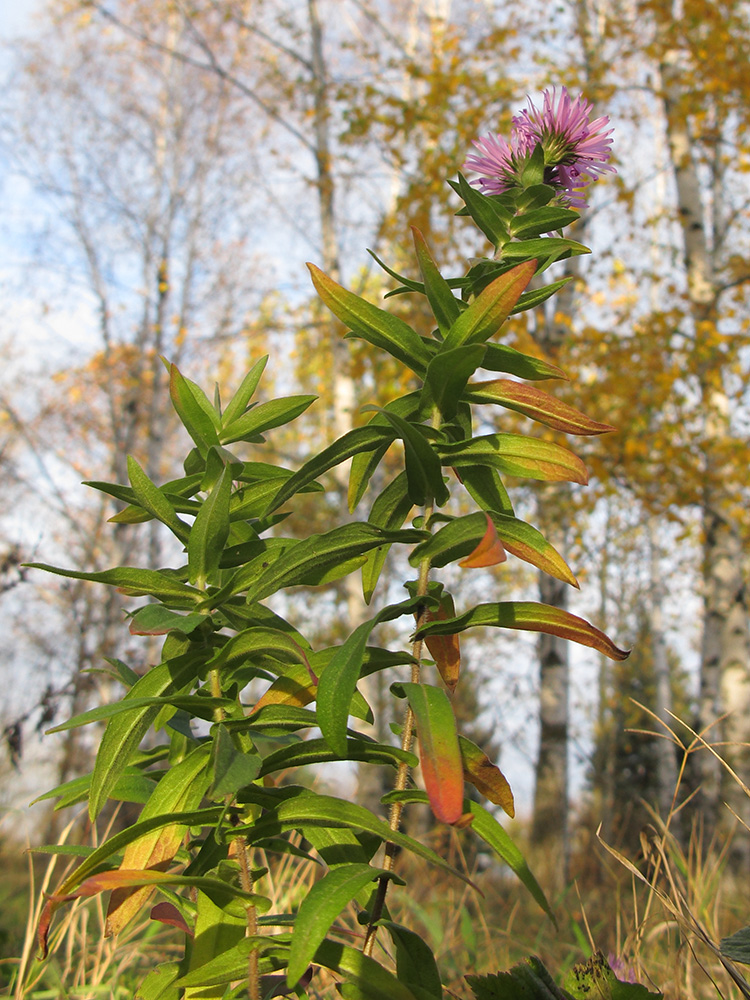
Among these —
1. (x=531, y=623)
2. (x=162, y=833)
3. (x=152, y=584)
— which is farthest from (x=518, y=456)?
(x=162, y=833)

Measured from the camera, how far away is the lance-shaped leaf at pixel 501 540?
2.35 feet

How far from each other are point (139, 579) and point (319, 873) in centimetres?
255

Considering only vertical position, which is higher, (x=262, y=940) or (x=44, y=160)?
(x=44, y=160)

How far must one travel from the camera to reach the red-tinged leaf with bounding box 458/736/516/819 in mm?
752

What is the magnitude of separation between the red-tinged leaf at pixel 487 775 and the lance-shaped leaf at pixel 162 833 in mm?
255

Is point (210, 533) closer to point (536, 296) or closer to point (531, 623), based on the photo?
point (531, 623)

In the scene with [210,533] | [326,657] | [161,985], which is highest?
[210,533]

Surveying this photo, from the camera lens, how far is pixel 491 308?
769 millimetres

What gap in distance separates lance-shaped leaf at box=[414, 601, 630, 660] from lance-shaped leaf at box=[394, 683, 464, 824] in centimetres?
7

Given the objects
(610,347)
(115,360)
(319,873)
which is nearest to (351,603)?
(610,347)

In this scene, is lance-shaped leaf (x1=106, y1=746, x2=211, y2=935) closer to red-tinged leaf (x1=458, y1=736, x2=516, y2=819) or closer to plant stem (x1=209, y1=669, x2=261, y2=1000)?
plant stem (x1=209, y1=669, x2=261, y2=1000)

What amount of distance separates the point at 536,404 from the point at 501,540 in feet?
0.49

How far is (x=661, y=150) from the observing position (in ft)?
49.1

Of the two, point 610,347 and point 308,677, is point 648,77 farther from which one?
point 308,677
